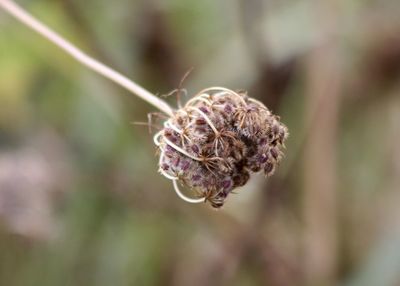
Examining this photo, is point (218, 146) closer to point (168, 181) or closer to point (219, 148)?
point (219, 148)

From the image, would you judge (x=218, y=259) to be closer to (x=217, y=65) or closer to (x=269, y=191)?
(x=269, y=191)

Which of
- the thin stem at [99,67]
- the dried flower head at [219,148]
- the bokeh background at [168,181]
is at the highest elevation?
the bokeh background at [168,181]

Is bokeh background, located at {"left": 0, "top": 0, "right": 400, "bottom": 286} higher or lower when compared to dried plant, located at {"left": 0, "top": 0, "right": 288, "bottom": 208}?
higher

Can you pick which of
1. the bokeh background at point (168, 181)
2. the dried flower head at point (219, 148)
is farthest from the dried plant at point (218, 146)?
the bokeh background at point (168, 181)

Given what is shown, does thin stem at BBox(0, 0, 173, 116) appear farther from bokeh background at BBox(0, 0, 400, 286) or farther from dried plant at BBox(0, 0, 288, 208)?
bokeh background at BBox(0, 0, 400, 286)

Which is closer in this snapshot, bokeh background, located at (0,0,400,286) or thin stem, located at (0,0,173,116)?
thin stem, located at (0,0,173,116)

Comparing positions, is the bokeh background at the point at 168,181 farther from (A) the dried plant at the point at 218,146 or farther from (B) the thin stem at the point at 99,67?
(A) the dried plant at the point at 218,146

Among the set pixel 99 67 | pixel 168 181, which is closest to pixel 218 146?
pixel 99 67

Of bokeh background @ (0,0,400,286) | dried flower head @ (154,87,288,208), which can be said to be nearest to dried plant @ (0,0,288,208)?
dried flower head @ (154,87,288,208)

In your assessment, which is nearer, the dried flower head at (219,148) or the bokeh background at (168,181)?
the dried flower head at (219,148)
